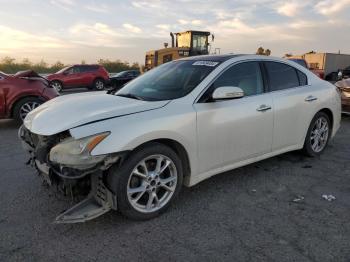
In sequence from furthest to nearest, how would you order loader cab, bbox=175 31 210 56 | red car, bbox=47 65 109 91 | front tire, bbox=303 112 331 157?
loader cab, bbox=175 31 210 56 → red car, bbox=47 65 109 91 → front tire, bbox=303 112 331 157

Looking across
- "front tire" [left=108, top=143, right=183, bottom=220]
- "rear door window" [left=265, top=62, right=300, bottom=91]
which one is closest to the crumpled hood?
"front tire" [left=108, top=143, right=183, bottom=220]

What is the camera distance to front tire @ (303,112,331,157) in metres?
5.06

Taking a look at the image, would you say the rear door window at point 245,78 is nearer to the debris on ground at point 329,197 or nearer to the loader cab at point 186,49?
the debris on ground at point 329,197

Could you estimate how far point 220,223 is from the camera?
3.27 m

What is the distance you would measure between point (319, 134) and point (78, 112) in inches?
145

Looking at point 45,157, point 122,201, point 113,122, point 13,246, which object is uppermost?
point 113,122

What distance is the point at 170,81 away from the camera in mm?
4055

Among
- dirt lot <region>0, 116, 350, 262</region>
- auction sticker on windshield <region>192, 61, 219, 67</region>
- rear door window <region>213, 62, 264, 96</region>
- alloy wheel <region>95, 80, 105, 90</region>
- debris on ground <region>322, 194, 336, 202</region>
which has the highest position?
auction sticker on windshield <region>192, 61, 219, 67</region>

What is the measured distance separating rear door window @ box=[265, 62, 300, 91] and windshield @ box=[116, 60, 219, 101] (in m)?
0.87

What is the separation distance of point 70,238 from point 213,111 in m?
1.85

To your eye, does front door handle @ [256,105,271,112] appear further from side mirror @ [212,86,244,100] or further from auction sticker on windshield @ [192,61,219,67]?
auction sticker on windshield @ [192,61,219,67]

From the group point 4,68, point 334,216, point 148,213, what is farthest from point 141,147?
point 4,68

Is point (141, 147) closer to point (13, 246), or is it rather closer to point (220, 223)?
point (220, 223)

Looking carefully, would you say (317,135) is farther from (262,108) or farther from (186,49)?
(186,49)
